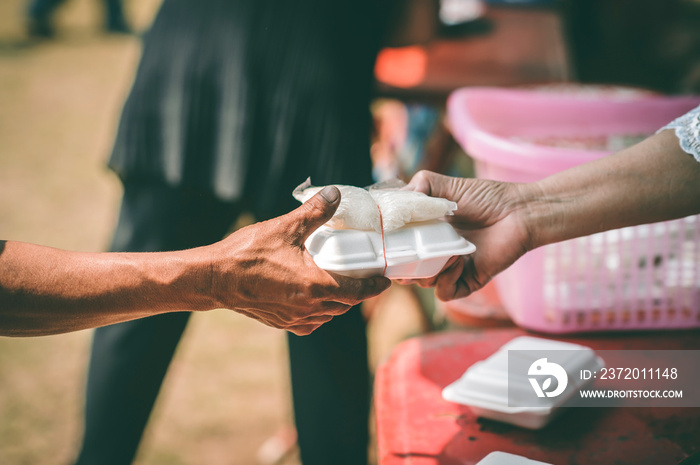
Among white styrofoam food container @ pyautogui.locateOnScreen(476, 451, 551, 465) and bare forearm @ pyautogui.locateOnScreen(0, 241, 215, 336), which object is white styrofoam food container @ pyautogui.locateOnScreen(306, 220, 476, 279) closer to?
bare forearm @ pyautogui.locateOnScreen(0, 241, 215, 336)

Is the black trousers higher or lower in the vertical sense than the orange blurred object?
lower

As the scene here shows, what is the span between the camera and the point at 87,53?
7180 millimetres

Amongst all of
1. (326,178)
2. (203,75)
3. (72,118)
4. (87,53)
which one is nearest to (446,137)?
(326,178)

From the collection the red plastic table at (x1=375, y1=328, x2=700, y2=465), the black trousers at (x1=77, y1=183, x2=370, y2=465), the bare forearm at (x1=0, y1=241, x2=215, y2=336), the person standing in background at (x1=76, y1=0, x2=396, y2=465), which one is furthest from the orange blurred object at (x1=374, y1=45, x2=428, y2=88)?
the bare forearm at (x1=0, y1=241, x2=215, y2=336)

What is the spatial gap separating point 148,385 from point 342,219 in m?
0.64

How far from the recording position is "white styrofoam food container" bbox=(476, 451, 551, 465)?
76cm

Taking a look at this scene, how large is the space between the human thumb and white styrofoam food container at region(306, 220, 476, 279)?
0.02 meters

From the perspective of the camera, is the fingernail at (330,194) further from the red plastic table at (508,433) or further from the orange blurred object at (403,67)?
the orange blurred object at (403,67)

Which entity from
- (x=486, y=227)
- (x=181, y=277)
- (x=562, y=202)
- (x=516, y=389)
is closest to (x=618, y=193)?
(x=562, y=202)

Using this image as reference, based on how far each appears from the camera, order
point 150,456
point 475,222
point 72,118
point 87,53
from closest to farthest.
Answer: point 475,222, point 150,456, point 72,118, point 87,53

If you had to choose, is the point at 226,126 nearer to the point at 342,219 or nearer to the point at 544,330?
the point at 342,219

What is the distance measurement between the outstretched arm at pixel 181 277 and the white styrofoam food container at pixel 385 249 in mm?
20

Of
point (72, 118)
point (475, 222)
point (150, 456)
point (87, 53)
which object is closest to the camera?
point (475, 222)

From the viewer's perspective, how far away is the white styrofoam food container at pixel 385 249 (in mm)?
772
